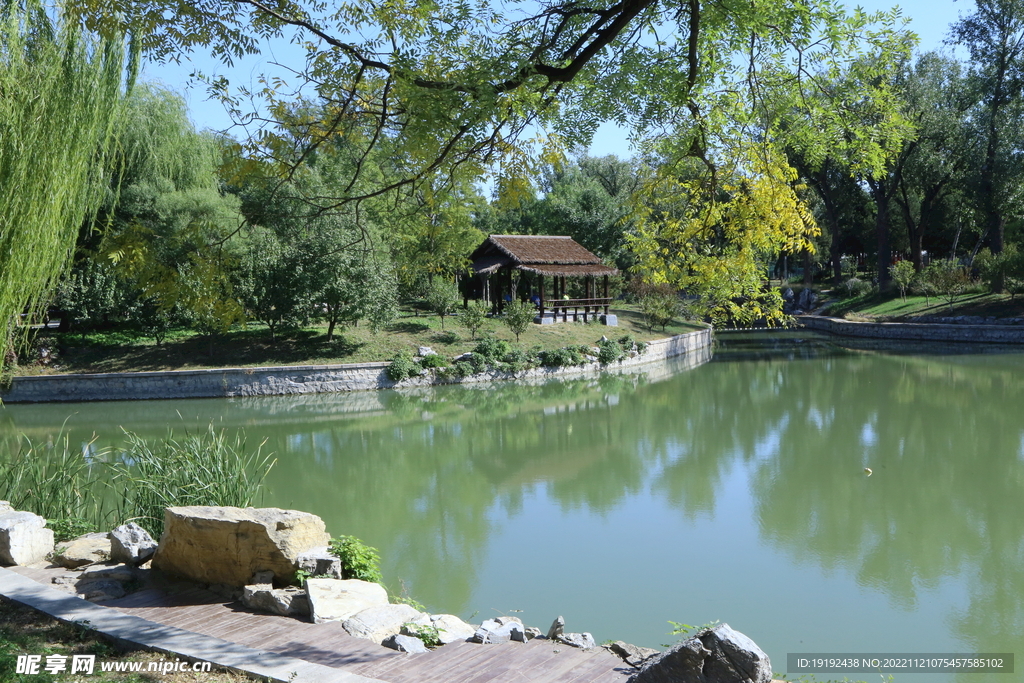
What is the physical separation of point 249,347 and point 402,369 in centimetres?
490

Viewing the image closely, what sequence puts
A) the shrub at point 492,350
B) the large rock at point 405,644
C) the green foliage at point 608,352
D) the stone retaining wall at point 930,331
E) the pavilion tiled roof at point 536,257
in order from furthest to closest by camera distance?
the pavilion tiled roof at point 536,257, the stone retaining wall at point 930,331, the green foliage at point 608,352, the shrub at point 492,350, the large rock at point 405,644

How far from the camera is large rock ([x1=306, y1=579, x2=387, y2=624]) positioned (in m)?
4.57

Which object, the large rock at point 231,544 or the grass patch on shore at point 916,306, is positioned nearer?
the large rock at point 231,544

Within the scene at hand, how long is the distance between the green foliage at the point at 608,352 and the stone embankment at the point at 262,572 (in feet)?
68.2

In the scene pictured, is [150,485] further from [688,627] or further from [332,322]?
[332,322]

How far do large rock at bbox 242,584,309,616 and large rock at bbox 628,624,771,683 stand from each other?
7.80 feet

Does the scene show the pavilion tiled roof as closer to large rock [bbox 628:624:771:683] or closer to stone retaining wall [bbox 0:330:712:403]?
stone retaining wall [bbox 0:330:712:403]

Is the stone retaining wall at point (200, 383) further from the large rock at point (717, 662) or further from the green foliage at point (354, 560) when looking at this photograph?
the large rock at point (717, 662)

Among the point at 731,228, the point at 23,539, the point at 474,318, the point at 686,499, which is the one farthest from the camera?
the point at 474,318

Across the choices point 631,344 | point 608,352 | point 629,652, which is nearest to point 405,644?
point 629,652

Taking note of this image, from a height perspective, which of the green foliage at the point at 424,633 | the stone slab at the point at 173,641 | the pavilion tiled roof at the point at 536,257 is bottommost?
the green foliage at the point at 424,633

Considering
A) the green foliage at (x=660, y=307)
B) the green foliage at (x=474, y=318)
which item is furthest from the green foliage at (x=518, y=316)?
the green foliage at (x=660, y=307)

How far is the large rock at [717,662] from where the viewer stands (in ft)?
10.4

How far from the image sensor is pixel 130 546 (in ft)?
17.8
